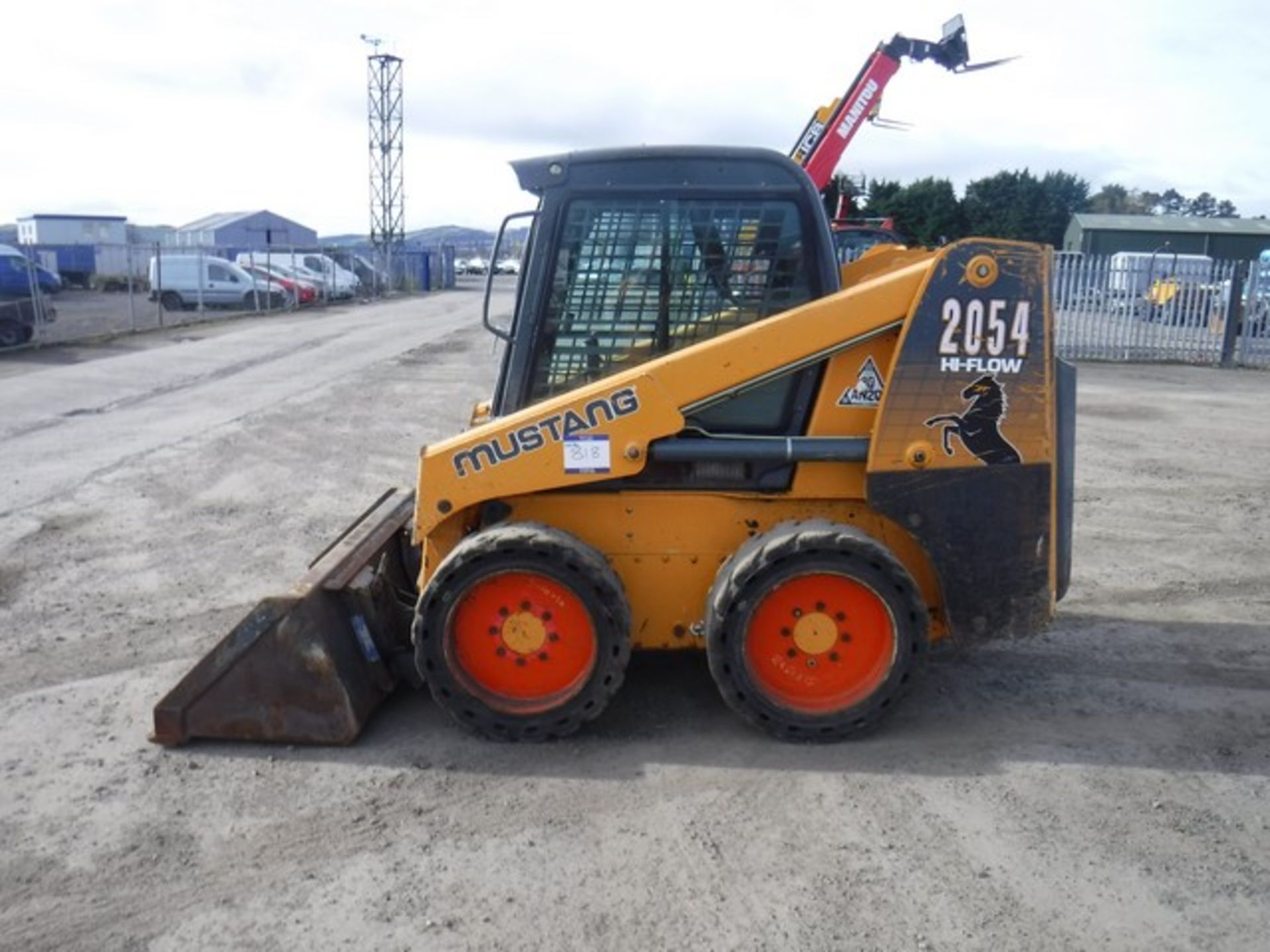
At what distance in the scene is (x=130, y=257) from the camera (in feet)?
81.7

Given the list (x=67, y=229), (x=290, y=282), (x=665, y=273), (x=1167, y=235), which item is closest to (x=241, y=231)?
(x=67, y=229)

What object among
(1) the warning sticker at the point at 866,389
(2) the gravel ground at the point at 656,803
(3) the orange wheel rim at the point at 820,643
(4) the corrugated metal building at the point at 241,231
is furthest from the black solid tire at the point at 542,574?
(4) the corrugated metal building at the point at 241,231

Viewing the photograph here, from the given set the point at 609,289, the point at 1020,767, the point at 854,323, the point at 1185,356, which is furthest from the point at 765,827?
the point at 1185,356

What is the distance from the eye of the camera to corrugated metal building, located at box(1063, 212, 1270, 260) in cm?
4791

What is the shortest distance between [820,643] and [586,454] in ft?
4.03

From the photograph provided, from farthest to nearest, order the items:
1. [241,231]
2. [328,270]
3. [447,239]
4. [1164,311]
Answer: [447,239] → [241,231] → [328,270] → [1164,311]

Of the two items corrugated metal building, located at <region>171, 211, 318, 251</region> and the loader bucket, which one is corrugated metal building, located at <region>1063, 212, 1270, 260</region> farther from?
the loader bucket

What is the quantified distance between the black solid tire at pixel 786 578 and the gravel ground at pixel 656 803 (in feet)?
0.44

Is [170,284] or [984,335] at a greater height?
[984,335]

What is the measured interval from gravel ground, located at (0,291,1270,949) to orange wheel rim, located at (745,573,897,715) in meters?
0.24

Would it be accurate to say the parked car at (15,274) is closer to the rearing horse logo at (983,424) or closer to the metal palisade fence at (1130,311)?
the metal palisade fence at (1130,311)

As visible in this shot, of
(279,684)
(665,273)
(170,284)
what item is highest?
(665,273)

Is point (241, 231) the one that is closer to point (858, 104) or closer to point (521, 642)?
point (858, 104)

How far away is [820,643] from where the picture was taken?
4.66 meters
